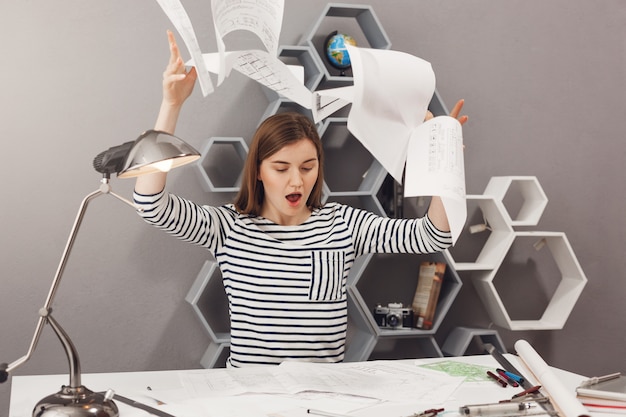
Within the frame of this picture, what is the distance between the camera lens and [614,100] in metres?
3.12

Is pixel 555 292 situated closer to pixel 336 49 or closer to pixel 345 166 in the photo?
pixel 345 166

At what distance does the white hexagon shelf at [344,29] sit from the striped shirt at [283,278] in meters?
0.76

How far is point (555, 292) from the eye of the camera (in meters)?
3.00

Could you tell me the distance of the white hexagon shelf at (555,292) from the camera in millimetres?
2758

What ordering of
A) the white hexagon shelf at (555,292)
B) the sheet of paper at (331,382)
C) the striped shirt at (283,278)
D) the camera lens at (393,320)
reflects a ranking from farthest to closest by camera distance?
the white hexagon shelf at (555,292) → the camera lens at (393,320) → the striped shirt at (283,278) → the sheet of paper at (331,382)

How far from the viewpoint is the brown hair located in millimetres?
2035

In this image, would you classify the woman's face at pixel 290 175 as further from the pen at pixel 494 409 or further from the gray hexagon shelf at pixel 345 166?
the pen at pixel 494 409

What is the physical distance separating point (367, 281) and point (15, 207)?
1310 mm

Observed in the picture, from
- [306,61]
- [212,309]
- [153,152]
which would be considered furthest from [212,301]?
[153,152]

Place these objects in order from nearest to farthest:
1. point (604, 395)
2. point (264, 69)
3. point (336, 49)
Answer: point (604, 395) → point (264, 69) → point (336, 49)

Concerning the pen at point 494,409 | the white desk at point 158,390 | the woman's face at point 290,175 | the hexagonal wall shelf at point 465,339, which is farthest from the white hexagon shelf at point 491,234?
the pen at point 494,409

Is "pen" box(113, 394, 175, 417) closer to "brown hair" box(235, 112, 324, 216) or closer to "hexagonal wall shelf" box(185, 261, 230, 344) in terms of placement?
"brown hair" box(235, 112, 324, 216)

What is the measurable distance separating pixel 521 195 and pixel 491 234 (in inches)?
10.4

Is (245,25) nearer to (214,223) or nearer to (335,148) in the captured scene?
(214,223)
